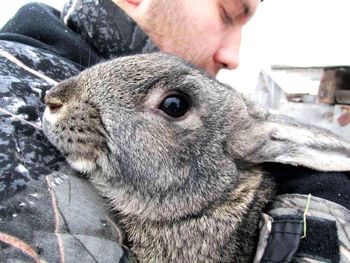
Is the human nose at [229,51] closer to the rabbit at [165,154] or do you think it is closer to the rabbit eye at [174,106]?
the rabbit at [165,154]

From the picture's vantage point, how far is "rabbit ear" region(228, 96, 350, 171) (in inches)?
84.4

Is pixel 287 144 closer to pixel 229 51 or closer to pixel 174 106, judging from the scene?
pixel 174 106

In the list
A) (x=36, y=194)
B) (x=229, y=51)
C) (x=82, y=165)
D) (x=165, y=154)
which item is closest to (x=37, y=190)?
(x=36, y=194)

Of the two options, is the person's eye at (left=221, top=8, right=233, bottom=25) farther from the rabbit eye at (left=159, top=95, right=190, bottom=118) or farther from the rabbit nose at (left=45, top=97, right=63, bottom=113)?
the rabbit nose at (left=45, top=97, right=63, bottom=113)

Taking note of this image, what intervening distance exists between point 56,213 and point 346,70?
543 cm

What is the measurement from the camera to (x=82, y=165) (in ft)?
6.46

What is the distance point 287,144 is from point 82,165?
38.5 inches

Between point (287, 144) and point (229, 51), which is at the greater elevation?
point (229, 51)

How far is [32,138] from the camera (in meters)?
1.84

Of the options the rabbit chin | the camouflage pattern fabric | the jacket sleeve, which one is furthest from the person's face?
the rabbit chin

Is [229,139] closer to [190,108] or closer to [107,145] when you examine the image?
[190,108]

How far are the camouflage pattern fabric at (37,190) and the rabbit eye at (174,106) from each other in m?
0.48

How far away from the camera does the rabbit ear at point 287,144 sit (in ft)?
7.03

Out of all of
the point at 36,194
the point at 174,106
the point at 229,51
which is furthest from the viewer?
the point at 229,51
